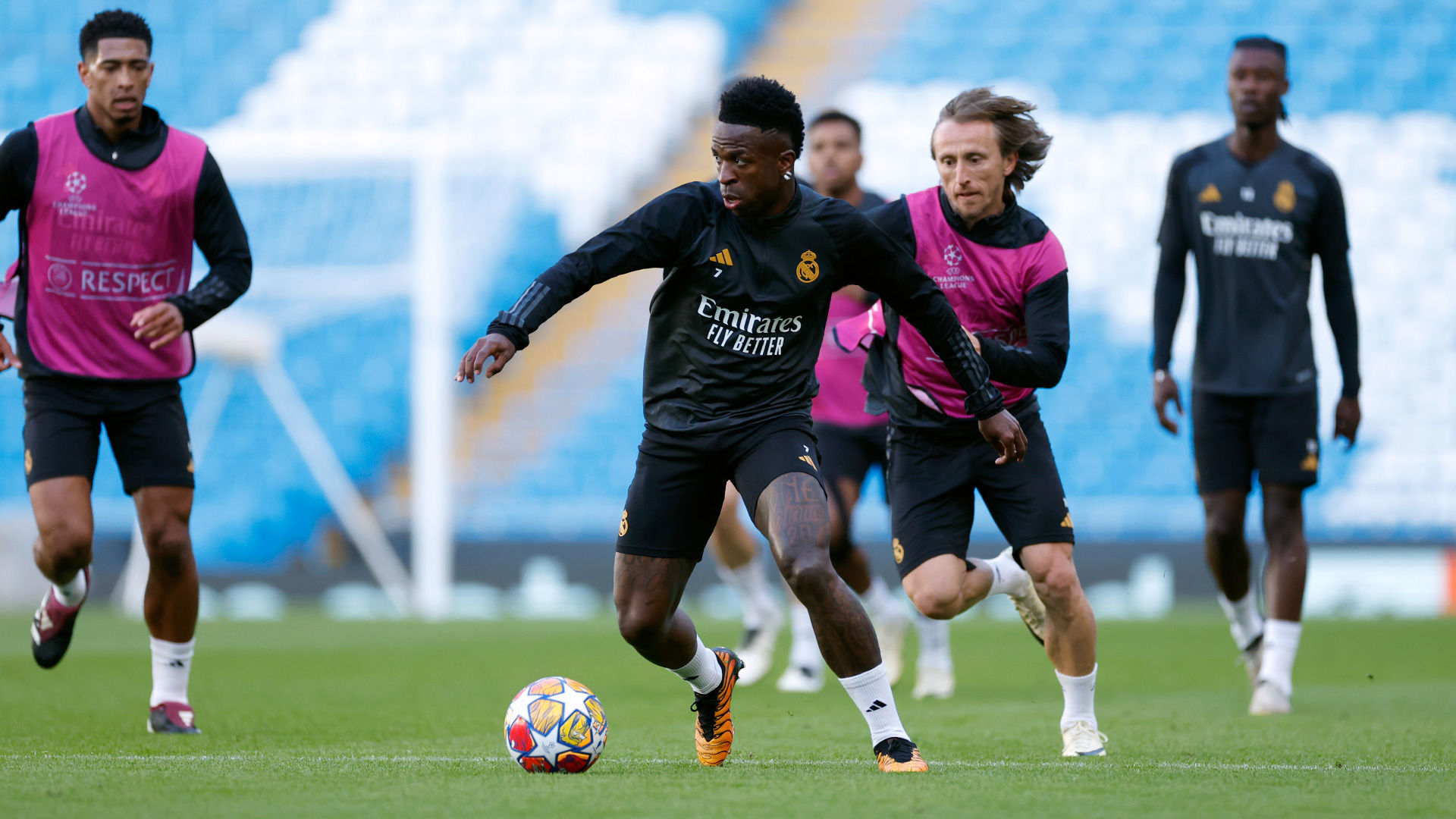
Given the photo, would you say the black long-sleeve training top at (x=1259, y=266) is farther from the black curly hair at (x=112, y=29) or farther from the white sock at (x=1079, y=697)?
the black curly hair at (x=112, y=29)

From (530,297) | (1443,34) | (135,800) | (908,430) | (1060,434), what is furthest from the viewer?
(1443,34)

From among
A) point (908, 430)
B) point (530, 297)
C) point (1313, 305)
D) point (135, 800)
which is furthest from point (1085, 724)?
point (1313, 305)

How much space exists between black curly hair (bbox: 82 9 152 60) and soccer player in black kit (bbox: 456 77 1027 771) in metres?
2.14

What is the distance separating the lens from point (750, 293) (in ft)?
14.7

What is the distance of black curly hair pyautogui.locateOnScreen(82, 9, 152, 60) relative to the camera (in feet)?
18.0

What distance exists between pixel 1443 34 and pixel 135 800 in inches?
637

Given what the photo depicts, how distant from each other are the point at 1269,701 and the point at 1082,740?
166 cm

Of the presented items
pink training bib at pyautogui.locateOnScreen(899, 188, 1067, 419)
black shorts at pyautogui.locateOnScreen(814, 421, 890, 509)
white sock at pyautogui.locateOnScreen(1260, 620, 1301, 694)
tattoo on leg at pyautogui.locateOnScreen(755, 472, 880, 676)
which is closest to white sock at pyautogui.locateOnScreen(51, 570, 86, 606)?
tattoo on leg at pyautogui.locateOnScreen(755, 472, 880, 676)

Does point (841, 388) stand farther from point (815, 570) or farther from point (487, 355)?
point (487, 355)

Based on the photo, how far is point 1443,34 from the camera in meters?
16.5

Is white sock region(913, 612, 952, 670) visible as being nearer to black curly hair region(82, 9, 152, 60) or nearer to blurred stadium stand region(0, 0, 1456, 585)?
black curly hair region(82, 9, 152, 60)

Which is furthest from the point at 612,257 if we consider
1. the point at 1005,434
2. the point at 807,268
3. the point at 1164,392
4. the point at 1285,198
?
the point at 1285,198

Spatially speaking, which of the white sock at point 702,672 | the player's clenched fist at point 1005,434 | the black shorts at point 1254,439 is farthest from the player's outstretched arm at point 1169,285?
the white sock at point 702,672

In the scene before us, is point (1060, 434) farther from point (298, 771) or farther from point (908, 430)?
point (298, 771)
